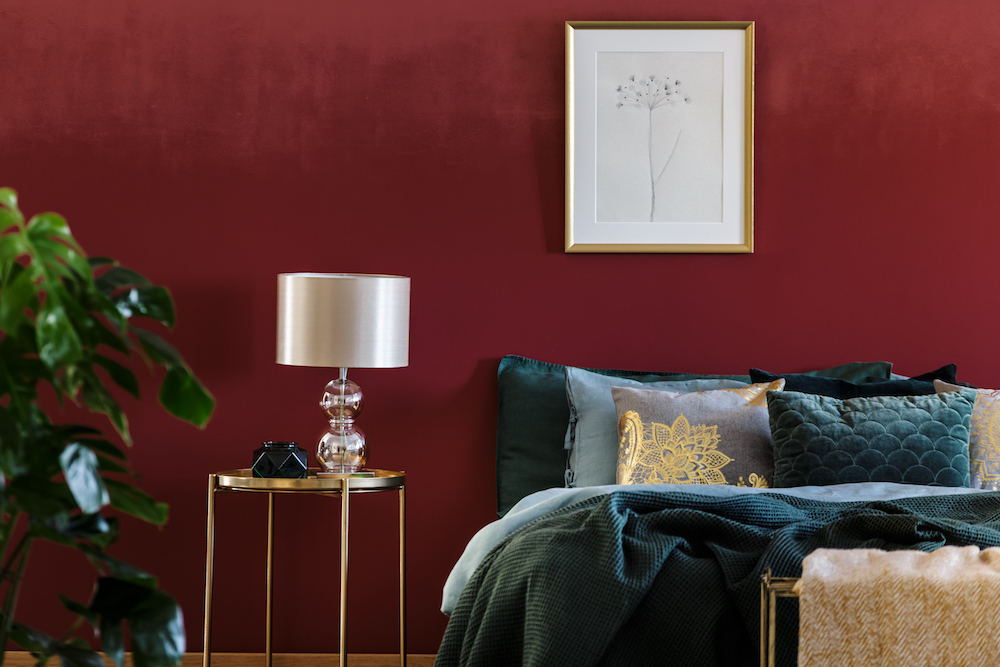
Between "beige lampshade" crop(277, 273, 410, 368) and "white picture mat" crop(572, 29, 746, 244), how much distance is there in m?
0.90

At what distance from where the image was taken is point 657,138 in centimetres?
354

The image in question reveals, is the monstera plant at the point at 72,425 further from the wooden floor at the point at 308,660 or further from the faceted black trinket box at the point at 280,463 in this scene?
the wooden floor at the point at 308,660

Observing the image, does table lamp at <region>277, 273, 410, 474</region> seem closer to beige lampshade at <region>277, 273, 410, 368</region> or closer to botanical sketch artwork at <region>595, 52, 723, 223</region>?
beige lampshade at <region>277, 273, 410, 368</region>

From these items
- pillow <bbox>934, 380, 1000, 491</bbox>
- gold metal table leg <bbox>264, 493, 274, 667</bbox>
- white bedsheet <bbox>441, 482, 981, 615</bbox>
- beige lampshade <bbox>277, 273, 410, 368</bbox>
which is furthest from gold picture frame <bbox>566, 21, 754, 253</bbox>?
gold metal table leg <bbox>264, 493, 274, 667</bbox>

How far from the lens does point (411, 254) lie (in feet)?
11.7

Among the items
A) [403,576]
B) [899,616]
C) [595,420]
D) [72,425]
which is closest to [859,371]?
[595,420]

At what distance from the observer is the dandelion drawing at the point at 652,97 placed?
11.6 feet

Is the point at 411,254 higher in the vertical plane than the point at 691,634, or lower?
higher

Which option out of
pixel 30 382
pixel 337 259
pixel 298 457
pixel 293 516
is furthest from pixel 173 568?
pixel 30 382

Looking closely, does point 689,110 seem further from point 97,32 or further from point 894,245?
point 97,32

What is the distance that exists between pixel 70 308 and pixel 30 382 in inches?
6.3

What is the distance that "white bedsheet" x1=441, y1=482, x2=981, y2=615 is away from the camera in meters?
2.35

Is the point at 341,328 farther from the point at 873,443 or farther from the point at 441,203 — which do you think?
the point at 873,443

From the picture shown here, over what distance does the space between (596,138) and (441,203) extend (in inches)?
26.5
